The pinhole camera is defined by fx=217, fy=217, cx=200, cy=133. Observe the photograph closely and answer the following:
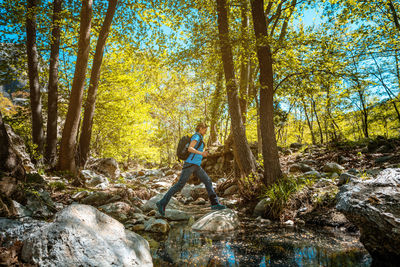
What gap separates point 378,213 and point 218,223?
2472 millimetres

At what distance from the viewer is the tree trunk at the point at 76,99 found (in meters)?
7.56

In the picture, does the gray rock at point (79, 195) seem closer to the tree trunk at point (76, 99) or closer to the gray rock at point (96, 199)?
the gray rock at point (96, 199)

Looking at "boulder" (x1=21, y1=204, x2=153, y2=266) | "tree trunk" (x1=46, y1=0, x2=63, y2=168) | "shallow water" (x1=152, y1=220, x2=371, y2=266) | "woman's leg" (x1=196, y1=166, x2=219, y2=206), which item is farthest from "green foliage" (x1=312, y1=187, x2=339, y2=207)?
"tree trunk" (x1=46, y1=0, x2=63, y2=168)

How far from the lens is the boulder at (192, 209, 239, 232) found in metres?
3.99

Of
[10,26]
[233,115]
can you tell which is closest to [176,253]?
[233,115]

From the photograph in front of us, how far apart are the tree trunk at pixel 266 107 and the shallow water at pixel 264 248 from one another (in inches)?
75.7

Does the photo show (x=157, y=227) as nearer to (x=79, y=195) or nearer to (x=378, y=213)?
(x=79, y=195)

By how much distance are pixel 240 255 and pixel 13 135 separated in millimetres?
6836

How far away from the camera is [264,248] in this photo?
3.01 meters

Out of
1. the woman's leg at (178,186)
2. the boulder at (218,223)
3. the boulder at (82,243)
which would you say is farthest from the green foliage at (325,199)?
the boulder at (82,243)

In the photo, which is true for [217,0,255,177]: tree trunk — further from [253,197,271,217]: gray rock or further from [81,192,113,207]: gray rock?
[81,192,113,207]: gray rock

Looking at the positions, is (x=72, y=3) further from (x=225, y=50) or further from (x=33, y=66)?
(x=225, y=50)

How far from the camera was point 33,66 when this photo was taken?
8555 millimetres

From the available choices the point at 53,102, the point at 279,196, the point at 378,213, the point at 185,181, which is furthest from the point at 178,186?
the point at 53,102
